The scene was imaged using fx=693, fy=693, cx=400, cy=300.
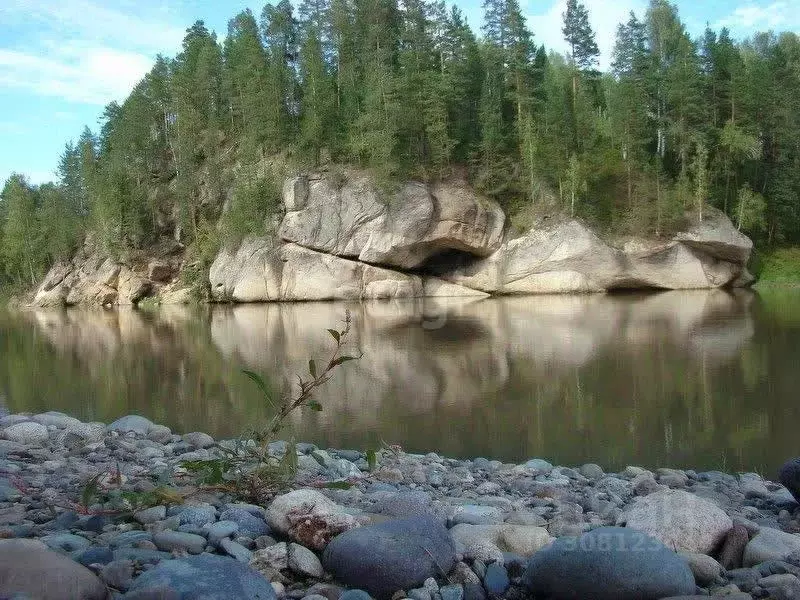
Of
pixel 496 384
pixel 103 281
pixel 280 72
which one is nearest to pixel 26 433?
pixel 496 384

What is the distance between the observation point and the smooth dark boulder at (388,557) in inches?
140

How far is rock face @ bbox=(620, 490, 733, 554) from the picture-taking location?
14.2ft

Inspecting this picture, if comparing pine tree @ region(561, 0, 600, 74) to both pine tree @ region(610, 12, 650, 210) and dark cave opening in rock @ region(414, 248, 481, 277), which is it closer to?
pine tree @ region(610, 12, 650, 210)

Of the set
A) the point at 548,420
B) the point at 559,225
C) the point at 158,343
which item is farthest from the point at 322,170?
the point at 548,420

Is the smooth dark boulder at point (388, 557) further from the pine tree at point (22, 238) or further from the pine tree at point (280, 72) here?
the pine tree at point (22, 238)

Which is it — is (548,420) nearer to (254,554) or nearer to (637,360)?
(637,360)

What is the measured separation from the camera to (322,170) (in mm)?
51219

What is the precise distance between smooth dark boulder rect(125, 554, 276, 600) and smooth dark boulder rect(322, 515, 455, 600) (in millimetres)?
557

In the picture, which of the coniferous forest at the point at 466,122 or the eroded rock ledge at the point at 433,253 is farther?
the coniferous forest at the point at 466,122

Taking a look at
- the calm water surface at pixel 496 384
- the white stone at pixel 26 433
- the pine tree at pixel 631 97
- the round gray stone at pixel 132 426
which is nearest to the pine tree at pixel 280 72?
the pine tree at pixel 631 97

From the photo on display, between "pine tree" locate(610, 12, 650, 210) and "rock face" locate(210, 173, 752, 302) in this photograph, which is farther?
"pine tree" locate(610, 12, 650, 210)

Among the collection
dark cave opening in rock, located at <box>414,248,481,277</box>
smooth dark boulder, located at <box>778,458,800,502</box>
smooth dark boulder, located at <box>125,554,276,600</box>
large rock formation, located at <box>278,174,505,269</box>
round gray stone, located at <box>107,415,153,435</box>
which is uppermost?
large rock formation, located at <box>278,174,505,269</box>

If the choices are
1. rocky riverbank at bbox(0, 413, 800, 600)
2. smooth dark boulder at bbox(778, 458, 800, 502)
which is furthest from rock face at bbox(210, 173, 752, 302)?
rocky riverbank at bbox(0, 413, 800, 600)

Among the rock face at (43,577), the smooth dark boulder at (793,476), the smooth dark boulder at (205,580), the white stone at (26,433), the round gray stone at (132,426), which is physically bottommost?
the round gray stone at (132,426)
